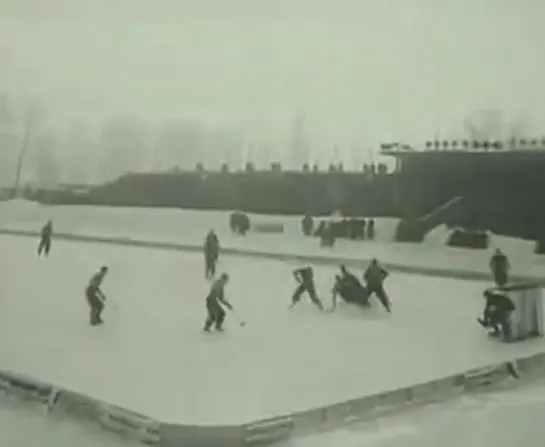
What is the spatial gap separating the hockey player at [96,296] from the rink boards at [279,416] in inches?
4.0

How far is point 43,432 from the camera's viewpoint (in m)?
2.02

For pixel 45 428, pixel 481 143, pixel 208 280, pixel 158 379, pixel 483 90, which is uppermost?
pixel 483 90

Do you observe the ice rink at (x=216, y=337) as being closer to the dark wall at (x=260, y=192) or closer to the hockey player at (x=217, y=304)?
→ the hockey player at (x=217, y=304)

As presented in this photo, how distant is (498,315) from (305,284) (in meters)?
0.50

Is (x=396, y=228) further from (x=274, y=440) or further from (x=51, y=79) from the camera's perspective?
(x=51, y=79)

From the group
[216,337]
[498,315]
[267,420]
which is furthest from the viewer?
[498,315]

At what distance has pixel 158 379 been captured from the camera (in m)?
2.02

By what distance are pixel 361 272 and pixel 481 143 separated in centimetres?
47

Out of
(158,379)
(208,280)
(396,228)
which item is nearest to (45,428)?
(158,379)

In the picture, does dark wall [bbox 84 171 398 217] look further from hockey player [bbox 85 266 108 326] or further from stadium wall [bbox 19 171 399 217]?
hockey player [bbox 85 266 108 326]

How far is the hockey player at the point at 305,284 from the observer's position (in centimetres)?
216

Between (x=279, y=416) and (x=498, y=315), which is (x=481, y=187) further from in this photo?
(x=279, y=416)

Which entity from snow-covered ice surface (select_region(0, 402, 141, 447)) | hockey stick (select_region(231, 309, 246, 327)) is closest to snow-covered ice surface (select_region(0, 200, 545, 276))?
hockey stick (select_region(231, 309, 246, 327))

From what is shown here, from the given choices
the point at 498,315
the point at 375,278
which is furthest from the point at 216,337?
the point at 498,315
